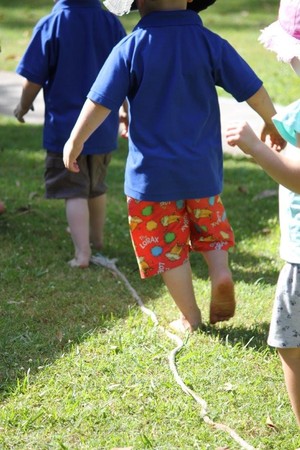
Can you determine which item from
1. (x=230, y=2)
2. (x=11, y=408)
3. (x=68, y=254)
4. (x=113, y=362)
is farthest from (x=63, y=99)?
(x=230, y=2)

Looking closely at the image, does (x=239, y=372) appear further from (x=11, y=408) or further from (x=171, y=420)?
(x=11, y=408)

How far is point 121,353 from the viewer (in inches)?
158

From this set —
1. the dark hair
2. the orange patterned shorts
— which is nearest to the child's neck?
the dark hair

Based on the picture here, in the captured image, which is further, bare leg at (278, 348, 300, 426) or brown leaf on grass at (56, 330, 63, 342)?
brown leaf on grass at (56, 330, 63, 342)

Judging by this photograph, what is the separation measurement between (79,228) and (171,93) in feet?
4.93

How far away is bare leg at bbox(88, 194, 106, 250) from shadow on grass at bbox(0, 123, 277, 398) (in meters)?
0.09

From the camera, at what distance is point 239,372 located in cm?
381

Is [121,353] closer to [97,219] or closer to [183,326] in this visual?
[183,326]

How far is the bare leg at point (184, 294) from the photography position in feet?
14.0

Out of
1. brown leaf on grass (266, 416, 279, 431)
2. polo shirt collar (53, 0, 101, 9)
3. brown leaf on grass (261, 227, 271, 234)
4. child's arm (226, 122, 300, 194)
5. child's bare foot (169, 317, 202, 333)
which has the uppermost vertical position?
child's arm (226, 122, 300, 194)

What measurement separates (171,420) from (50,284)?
1.66 metres

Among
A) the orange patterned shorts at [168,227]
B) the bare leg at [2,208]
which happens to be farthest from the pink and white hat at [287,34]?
the bare leg at [2,208]

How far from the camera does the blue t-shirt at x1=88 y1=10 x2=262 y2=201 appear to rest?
395 cm

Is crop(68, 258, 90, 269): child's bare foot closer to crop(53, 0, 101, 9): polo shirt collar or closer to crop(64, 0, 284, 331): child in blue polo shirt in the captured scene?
crop(64, 0, 284, 331): child in blue polo shirt
